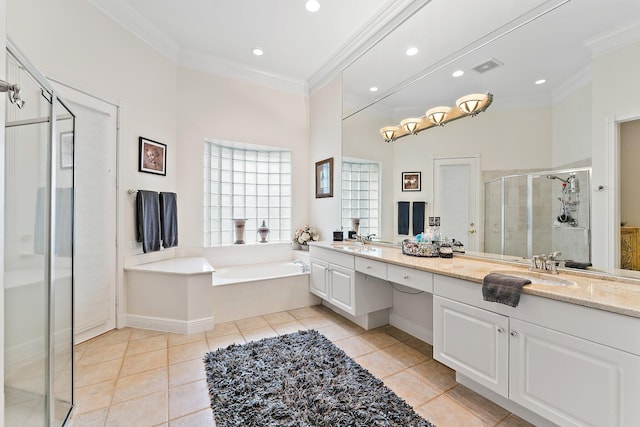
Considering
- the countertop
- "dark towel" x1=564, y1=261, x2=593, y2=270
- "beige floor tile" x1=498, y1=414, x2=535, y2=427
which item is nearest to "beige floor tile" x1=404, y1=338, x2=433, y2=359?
"beige floor tile" x1=498, y1=414, x2=535, y2=427

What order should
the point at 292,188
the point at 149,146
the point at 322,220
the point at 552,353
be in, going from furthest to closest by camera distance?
the point at 292,188
the point at 322,220
the point at 149,146
the point at 552,353

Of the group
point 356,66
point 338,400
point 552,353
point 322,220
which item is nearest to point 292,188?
point 322,220

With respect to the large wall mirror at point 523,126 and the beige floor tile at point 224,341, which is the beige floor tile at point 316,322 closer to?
the beige floor tile at point 224,341

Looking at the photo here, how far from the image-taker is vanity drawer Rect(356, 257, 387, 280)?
2.32 meters

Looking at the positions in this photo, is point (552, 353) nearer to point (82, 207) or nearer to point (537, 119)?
point (537, 119)

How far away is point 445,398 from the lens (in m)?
1.75

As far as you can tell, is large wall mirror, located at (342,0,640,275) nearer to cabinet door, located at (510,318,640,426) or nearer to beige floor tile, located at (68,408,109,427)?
cabinet door, located at (510,318,640,426)

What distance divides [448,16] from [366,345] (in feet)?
9.53

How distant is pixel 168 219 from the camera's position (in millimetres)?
3189

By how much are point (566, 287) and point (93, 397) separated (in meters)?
2.84

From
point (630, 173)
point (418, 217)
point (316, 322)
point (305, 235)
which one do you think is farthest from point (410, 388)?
point (305, 235)

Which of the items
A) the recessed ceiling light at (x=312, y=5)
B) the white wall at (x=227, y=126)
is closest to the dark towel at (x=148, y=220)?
the white wall at (x=227, y=126)

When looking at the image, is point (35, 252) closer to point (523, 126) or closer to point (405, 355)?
point (405, 355)

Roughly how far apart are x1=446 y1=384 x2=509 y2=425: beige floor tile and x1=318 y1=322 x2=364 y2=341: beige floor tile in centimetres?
103
